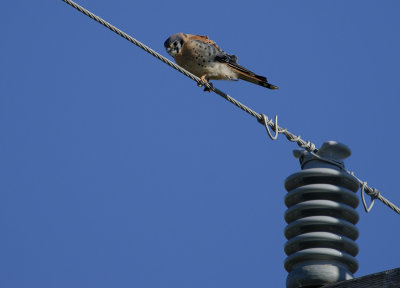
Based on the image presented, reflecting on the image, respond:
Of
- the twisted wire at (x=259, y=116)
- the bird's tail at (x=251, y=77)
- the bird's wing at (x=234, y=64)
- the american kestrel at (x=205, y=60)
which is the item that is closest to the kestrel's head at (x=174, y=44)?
the american kestrel at (x=205, y=60)

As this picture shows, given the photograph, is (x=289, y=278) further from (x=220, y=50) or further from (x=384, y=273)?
(x=220, y=50)

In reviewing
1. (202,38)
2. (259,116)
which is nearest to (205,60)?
(202,38)

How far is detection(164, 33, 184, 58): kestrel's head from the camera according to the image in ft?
22.2

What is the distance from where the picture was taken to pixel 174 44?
22.3 ft

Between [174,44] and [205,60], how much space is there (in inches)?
15.0

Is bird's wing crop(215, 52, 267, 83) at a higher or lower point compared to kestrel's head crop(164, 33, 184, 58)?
lower

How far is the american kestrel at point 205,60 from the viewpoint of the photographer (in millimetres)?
6652

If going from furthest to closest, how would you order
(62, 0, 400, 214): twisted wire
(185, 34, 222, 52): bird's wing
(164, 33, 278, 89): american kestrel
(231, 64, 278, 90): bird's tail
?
(185, 34, 222, 52): bird's wing, (164, 33, 278, 89): american kestrel, (231, 64, 278, 90): bird's tail, (62, 0, 400, 214): twisted wire

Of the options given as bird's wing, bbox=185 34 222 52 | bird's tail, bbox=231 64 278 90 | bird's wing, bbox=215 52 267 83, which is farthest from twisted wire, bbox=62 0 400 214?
bird's wing, bbox=185 34 222 52

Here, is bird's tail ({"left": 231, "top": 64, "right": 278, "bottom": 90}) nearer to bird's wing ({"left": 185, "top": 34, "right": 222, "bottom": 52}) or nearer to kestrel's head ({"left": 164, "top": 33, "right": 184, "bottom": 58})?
bird's wing ({"left": 185, "top": 34, "right": 222, "bottom": 52})

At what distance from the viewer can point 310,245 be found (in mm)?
3309

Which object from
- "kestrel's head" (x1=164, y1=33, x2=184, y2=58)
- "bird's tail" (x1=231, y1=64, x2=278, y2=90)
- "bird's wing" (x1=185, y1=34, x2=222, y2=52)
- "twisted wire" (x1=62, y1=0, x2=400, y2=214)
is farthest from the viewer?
"bird's wing" (x1=185, y1=34, x2=222, y2=52)

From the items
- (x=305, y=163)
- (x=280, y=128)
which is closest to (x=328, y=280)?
(x=305, y=163)

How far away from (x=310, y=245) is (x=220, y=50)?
3.85m
